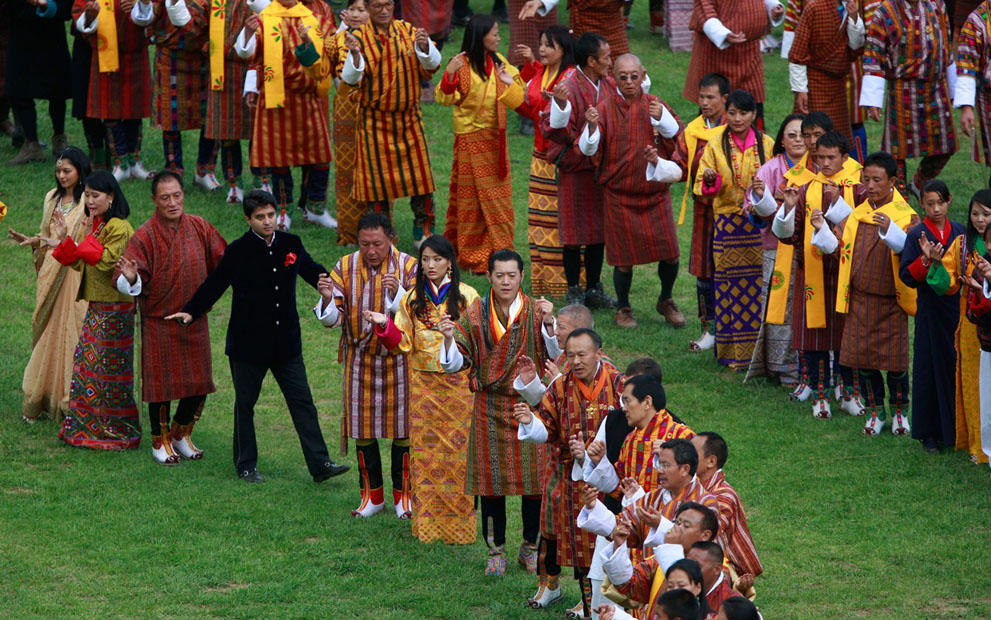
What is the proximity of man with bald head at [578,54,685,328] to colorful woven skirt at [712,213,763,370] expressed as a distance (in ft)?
1.75

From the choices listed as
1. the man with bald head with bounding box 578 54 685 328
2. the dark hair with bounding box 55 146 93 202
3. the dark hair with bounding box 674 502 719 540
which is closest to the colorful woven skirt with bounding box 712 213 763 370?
the man with bald head with bounding box 578 54 685 328

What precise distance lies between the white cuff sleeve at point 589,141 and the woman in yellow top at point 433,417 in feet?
9.19

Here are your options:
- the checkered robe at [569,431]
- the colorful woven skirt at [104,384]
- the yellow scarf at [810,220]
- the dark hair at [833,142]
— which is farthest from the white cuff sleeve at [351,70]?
the checkered robe at [569,431]

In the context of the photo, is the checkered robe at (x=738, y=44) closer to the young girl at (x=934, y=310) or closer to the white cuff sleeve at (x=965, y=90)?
the white cuff sleeve at (x=965, y=90)

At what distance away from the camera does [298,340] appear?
8297mm

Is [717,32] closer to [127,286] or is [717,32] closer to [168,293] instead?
[168,293]

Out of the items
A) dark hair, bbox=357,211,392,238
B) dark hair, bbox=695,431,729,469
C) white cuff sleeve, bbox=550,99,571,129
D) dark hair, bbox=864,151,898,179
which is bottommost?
dark hair, bbox=695,431,729,469

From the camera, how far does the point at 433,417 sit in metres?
7.71

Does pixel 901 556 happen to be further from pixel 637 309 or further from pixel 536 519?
pixel 637 309

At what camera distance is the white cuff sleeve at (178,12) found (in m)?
11.9

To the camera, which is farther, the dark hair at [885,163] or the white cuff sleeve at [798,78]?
the white cuff sleeve at [798,78]

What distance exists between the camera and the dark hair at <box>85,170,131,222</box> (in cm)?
859

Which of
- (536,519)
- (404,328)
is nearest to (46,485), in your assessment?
(404,328)

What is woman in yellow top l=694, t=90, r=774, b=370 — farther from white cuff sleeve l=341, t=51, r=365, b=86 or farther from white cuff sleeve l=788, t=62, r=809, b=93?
white cuff sleeve l=341, t=51, r=365, b=86
